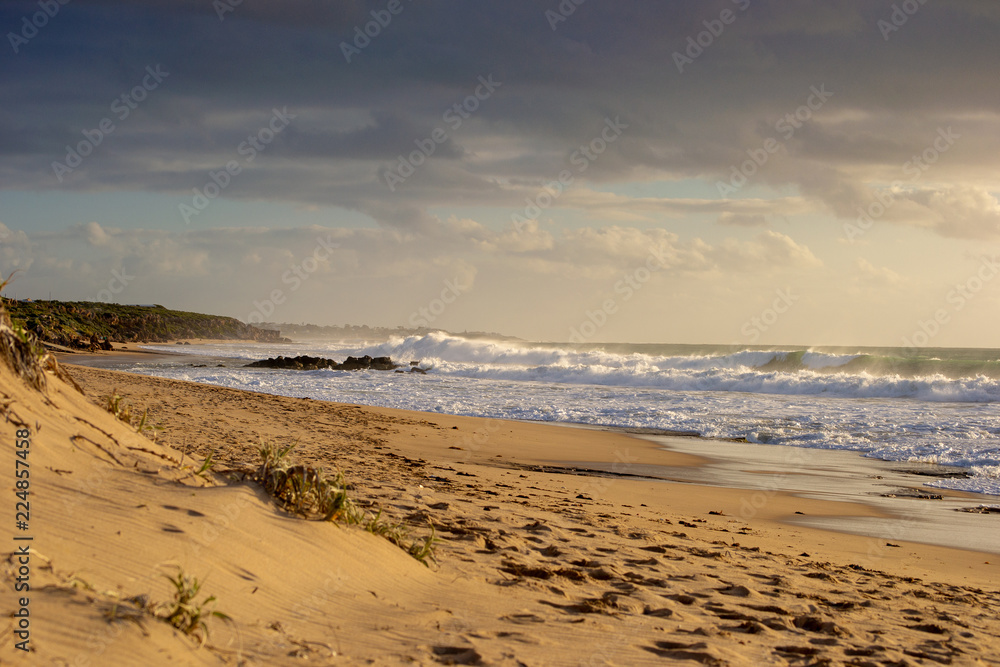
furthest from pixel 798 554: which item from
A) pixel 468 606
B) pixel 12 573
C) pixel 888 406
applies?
pixel 888 406

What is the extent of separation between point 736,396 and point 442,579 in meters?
22.9

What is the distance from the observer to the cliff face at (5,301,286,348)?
39.0 m

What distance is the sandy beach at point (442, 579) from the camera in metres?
2.93

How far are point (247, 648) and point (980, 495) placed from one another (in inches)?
432

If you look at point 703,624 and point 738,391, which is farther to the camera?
point 738,391

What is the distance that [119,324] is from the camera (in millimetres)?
55938

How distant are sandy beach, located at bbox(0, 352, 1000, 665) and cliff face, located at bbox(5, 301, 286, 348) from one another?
3463cm

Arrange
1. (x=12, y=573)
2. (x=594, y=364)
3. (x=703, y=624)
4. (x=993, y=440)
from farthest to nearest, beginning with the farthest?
(x=594, y=364) < (x=993, y=440) < (x=703, y=624) < (x=12, y=573)

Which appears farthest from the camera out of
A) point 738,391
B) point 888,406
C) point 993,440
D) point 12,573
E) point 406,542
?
point 738,391

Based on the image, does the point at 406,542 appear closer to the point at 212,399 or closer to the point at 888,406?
the point at 212,399

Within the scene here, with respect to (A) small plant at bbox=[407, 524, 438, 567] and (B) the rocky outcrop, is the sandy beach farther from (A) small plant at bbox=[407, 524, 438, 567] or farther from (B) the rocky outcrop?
(B) the rocky outcrop

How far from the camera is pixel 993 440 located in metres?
14.5

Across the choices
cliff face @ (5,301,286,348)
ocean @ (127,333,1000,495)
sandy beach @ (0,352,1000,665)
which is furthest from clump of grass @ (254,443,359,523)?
cliff face @ (5,301,286,348)

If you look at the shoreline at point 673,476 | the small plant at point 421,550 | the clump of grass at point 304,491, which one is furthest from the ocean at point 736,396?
the clump of grass at point 304,491
